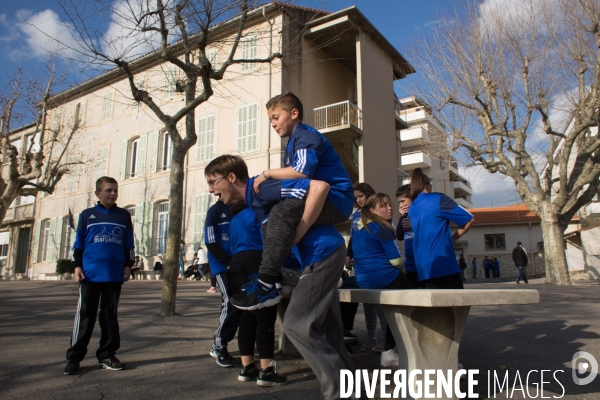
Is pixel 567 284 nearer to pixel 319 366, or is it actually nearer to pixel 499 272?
pixel 319 366

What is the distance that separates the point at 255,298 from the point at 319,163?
2.90 ft

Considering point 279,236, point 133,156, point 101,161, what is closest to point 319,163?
point 279,236

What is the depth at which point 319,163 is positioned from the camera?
8.96 ft

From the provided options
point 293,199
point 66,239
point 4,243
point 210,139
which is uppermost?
point 210,139

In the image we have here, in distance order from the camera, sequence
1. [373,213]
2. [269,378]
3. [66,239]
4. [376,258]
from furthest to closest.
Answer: [66,239] < [373,213] < [376,258] < [269,378]

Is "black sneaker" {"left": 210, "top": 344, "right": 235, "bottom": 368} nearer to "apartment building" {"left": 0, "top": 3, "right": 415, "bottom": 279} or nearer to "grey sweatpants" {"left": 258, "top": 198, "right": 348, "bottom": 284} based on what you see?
"grey sweatpants" {"left": 258, "top": 198, "right": 348, "bottom": 284}

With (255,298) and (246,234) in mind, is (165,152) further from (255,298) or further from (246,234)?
(255,298)

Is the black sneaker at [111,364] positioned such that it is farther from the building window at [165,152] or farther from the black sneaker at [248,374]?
the building window at [165,152]

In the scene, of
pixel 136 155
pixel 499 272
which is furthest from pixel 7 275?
pixel 499 272

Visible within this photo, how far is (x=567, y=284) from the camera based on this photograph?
1720 centimetres

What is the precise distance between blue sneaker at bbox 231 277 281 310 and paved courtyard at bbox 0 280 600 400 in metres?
0.95

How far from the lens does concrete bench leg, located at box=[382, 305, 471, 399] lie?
277cm

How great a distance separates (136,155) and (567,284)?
20.7 metres

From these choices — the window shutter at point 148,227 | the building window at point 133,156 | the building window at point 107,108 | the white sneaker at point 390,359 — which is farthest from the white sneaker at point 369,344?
the building window at point 107,108
